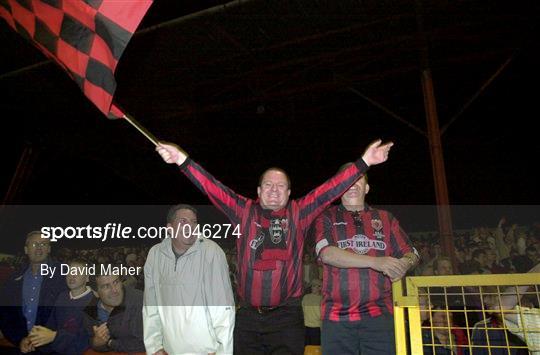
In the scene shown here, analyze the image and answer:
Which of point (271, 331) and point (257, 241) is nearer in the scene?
point (271, 331)

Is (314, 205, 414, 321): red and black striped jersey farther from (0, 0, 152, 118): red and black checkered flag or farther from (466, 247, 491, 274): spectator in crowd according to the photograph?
(466, 247, 491, 274): spectator in crowd

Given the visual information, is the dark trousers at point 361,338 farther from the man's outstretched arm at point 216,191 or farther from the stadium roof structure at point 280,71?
the stadium roof structure at point 280,71

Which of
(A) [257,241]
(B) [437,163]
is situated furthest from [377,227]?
(B) [437,163]

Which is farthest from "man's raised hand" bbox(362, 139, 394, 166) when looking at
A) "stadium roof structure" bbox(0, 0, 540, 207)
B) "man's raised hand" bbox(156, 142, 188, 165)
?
"stadium roof structure" bbox(0, 0, 540, 207)

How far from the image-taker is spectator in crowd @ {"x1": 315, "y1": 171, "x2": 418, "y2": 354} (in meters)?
2.98

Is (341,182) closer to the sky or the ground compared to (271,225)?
closer to the sky

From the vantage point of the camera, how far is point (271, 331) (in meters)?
3.02

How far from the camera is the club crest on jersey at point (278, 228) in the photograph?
10.5 ft

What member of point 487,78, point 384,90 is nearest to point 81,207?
point 384,90

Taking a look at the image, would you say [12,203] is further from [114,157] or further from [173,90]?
Answer: [173,90]

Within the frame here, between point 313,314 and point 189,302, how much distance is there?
11.0ft

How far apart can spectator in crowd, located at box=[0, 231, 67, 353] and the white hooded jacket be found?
1.65 m

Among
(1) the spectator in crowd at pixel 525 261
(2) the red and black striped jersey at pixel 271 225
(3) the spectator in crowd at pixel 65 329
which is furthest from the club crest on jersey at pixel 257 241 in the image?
(1) the spectator in crowd at pixel 525 261

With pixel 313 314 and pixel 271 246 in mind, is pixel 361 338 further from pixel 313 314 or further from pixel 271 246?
pixel 313 314
